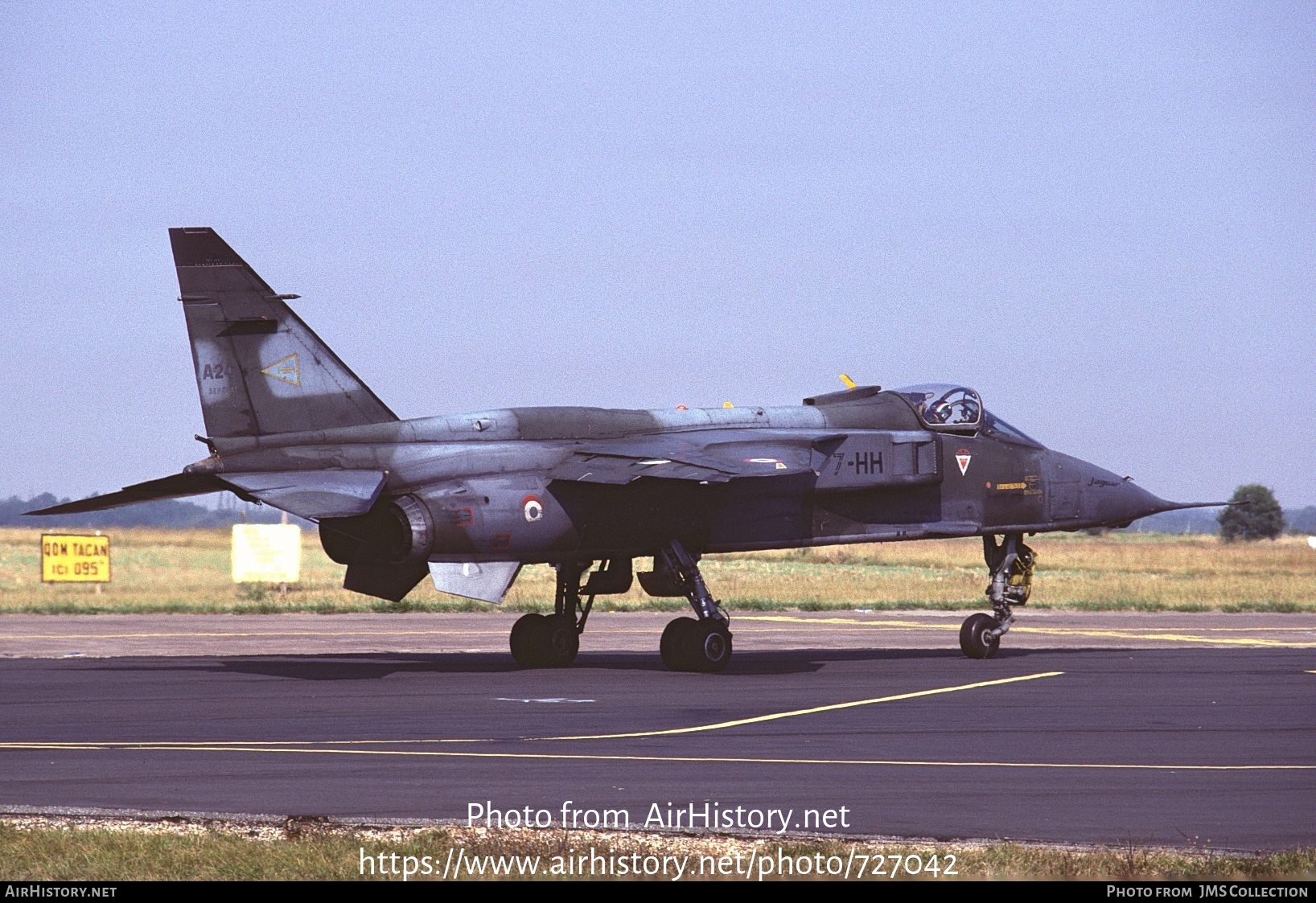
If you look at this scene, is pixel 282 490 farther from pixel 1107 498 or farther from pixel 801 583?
pixel 801 583

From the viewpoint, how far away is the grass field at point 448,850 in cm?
921

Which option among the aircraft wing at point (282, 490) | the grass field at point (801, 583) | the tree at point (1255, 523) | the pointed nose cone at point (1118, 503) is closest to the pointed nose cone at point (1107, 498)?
the pointed nose cone at point (1118, 503)

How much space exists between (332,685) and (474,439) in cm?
409

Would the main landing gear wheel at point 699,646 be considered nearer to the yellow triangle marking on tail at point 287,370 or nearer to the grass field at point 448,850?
the yellow triangle marking on tail at point 287,370

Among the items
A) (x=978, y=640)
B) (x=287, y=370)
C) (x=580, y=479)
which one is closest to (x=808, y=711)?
(x=580, y=479)

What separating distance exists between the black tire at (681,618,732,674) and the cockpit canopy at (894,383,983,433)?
530 cm

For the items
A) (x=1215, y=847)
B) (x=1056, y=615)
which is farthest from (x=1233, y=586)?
(x=1215, y=847)

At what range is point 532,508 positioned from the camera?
22.7 m

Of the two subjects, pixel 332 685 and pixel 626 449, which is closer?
pixel 332 685

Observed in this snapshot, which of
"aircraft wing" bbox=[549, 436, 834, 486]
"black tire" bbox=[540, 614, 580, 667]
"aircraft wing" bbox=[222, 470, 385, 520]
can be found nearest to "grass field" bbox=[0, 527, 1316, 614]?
"black tire" bbox=[540, 614, 580, 667]

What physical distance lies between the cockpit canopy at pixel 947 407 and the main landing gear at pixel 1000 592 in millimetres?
1921

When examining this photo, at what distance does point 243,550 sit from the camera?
50062 mm
